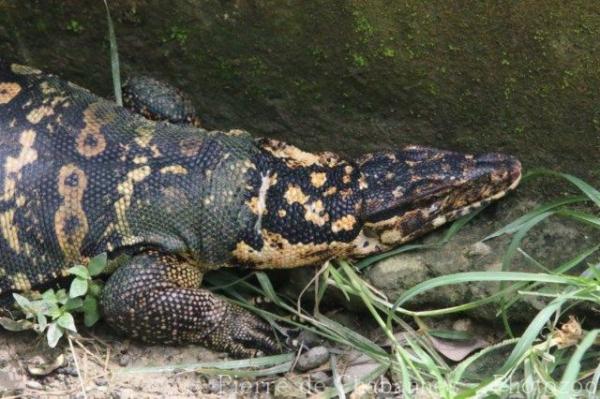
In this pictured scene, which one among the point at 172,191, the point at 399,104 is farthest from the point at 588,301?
the point at 172,191

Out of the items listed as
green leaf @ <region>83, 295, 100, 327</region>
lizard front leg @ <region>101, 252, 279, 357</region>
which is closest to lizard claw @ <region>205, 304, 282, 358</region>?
lizard front leg @ <region>101, 252, 279, 357</region>

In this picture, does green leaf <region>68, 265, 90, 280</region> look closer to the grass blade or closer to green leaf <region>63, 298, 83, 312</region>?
green leaf <region>63, 298, 83, 312</region>

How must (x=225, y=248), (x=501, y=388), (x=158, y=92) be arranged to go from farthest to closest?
(x=158, y=92) < (x=225, y=248) < (x=501, y=388)

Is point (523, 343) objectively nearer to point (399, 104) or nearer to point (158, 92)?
point (399, 104)

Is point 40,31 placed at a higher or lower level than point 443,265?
higher

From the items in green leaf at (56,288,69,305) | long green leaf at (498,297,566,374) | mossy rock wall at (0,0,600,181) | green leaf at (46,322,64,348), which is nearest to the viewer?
long green leaf at (498,297,566,374)

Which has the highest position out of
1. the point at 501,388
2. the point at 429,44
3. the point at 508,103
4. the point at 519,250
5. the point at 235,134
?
the point at 429,44

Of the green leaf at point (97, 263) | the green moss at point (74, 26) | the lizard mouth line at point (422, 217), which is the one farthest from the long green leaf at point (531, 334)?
the green moss at point (74, 26)
